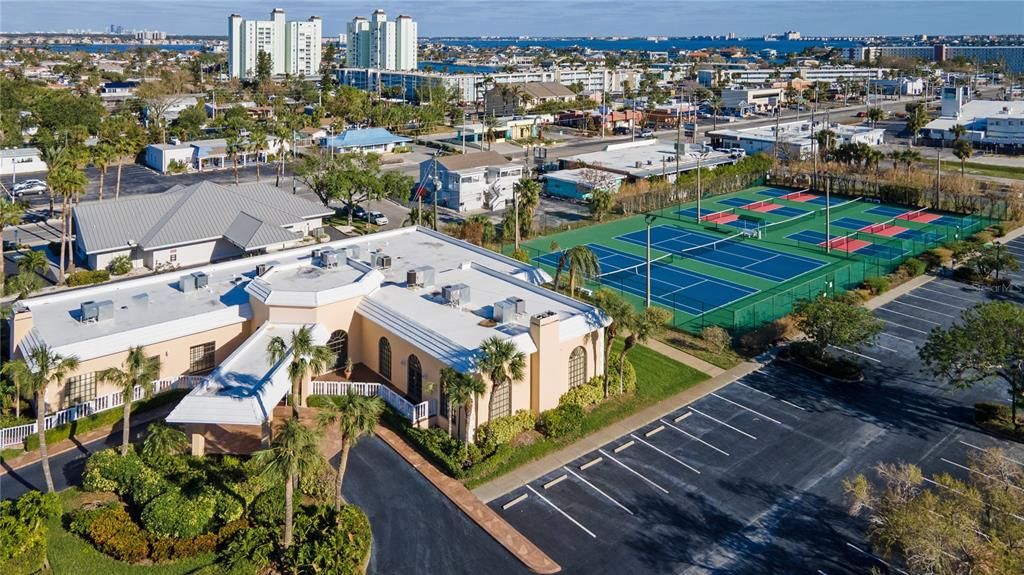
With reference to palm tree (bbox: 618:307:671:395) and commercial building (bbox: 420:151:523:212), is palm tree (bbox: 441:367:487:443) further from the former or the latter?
commercial building (bbox: 420:151:523:212)

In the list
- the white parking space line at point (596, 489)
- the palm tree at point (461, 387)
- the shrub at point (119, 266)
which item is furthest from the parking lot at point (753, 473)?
the shrub at point (119, 266)

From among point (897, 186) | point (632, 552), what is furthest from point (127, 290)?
point (897, 186)

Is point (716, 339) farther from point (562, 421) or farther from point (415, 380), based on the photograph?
point (415, 380)

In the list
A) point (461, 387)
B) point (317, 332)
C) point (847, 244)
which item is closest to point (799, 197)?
point (847, 244)

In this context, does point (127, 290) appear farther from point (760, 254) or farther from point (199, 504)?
point (760, 254)

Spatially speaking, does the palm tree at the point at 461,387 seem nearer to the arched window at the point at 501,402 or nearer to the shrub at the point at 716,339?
the arched window at the point at 501,402
